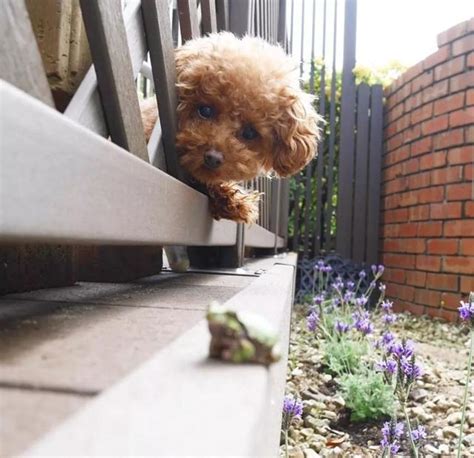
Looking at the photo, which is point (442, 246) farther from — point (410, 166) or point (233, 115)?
point (233, 115)

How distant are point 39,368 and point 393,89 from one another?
491cm

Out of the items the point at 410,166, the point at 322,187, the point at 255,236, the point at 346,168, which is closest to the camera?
the point at 255,236

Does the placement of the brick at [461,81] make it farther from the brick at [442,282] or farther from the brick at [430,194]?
the brick at [442,282]

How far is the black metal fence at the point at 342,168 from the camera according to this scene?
5188 millimetres

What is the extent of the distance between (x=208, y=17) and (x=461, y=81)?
2562 mm

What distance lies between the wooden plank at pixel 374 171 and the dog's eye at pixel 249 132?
3540mm

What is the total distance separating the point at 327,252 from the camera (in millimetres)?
5316

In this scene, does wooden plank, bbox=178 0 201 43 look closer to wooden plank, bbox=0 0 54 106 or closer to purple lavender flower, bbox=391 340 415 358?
wooden plank, bbox=0 0 54 106

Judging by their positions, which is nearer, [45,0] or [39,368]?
[39,368]

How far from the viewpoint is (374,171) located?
518cm

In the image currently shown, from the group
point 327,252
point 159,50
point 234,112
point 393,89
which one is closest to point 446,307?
point 327,252

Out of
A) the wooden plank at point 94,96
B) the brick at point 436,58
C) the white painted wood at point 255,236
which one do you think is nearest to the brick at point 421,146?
the brick at point 436,58

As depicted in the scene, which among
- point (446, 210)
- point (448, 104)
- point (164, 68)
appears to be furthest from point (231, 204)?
point (448, 104)

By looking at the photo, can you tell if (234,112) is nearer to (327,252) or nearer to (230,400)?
(230,400)
